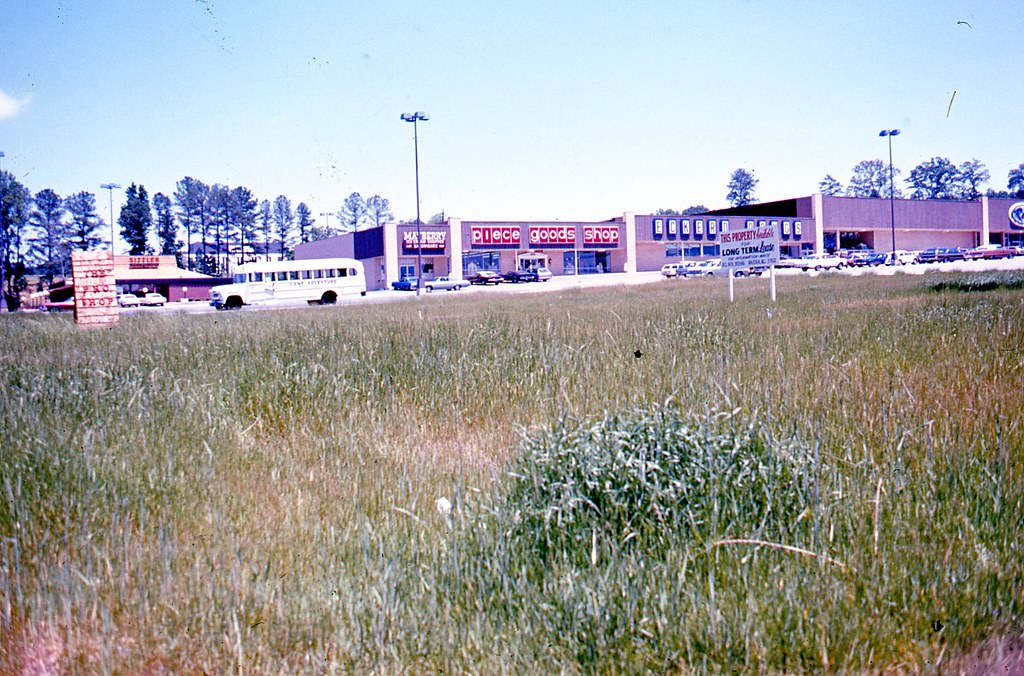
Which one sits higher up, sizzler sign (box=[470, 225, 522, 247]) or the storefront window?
sizzler sign (box=[470, 225, 522, 247])

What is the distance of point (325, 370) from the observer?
758 centimetres

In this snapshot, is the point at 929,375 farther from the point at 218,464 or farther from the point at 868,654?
the point at 218,464

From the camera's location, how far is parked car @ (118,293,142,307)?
5588 cm

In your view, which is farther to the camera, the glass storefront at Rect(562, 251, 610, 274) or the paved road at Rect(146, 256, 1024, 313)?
the glass storefront at Rect(562, 251, 610, 274)

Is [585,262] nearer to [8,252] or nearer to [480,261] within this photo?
[480,261]

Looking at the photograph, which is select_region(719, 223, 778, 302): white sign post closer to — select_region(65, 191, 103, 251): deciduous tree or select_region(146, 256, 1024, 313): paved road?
select_region(146, 256, 1024, 313): paved road

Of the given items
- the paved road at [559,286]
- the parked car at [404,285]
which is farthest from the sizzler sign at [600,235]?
the parked car at [404,285]

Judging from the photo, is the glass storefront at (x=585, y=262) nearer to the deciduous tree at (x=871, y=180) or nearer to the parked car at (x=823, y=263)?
the parked car at (x=823, y=263)

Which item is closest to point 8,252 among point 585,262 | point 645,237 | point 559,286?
point 559,286

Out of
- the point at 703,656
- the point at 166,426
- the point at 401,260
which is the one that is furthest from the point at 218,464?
the point at 401,260

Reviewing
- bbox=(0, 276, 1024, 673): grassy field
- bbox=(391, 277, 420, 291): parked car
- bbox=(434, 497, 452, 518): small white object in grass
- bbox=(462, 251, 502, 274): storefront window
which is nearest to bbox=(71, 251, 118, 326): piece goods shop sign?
bbox=(0, 276, 1024, 673): grassy field

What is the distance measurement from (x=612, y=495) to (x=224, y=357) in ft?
22.0

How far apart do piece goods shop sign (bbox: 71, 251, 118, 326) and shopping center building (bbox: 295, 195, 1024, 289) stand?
47.2m

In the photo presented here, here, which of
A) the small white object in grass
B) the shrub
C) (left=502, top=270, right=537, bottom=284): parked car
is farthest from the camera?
(left=502, top=270, right=537, bottom=284): parked car
